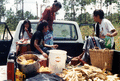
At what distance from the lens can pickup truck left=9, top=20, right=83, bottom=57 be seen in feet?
11.9

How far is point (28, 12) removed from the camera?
1905 inches

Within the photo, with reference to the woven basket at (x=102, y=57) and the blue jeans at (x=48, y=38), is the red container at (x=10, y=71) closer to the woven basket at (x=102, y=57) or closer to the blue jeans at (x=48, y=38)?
the woven basket at (x=102, y=57)

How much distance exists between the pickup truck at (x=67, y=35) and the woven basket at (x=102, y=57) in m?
0.99

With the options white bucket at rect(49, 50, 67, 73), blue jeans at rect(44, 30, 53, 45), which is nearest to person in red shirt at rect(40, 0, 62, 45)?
blue jeans at rect(44, 30, 53, 45)

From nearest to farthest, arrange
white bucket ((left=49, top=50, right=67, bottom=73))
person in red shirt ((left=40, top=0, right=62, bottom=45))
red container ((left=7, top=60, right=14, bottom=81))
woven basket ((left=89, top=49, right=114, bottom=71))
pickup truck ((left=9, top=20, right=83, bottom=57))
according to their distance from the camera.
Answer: red container ((left=7, top=60, right=14, bottom=81))
white bucket ((left=49, top=50, right=67, bottom=73))
woven basket ((left=89, top=49, right=114, bottom=71))
pickup truck ((left=9, top=20, right=83, bottom=57))
person in red shirt ((left=40, top=0, right=62, bottom=45))

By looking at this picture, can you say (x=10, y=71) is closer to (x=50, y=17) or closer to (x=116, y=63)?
(x=116, y=63)

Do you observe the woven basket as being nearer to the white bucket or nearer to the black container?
the black container

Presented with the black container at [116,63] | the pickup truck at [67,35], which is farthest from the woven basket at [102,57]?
the pickup truck at [67,35]

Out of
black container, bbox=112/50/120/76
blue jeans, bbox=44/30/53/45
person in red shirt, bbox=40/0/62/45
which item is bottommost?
black container, bbox=112/50/120/76

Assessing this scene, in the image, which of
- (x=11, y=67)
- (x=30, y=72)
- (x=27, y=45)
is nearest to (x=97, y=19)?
(x=27, y=45)

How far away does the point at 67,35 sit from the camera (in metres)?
4.21

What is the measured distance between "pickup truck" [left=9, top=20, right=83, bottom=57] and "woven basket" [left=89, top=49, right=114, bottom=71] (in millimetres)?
992

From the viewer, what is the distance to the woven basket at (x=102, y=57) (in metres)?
2.62

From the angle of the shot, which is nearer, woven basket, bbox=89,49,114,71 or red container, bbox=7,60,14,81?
red container, bbox=7,60,14,81
